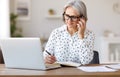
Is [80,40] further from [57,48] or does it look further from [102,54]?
[102,54]

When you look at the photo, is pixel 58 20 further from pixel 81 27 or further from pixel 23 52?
pixel 23 52

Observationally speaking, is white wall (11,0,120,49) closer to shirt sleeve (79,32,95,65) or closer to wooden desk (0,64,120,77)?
shirt sleeve (79,32,95,65)

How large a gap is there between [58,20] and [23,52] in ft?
12.9

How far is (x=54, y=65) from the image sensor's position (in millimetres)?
2205

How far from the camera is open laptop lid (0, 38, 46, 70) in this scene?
1.97m

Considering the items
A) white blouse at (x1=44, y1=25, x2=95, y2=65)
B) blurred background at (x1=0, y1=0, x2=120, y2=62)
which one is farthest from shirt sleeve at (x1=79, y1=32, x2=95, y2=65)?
blurred background at (x1=0, y1=0, x2=120, y2=62)

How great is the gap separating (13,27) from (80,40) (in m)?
3.35

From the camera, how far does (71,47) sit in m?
2.60

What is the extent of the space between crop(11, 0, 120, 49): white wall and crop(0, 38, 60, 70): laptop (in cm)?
378

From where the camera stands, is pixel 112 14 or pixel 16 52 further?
pixel 112 14

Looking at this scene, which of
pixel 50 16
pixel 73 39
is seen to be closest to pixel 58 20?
pixel 50 16

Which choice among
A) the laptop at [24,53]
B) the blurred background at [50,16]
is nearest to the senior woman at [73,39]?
the laptop at [24,53]

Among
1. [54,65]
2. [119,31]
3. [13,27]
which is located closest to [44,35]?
[13,27]

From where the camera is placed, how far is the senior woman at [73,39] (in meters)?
2.46
